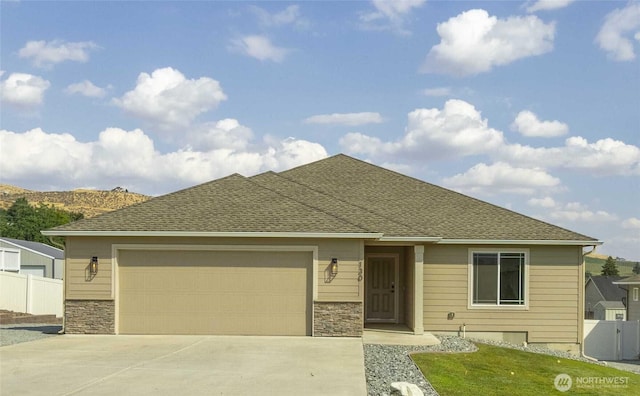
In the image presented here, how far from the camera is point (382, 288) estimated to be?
18.0 meters

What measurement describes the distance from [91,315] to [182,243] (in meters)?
2.69

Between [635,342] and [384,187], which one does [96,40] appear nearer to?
[384,187]

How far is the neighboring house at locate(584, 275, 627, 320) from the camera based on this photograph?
170 feet

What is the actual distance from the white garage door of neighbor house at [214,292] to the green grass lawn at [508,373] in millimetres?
3694

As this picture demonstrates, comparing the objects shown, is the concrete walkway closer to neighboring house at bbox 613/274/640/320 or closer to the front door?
the front door

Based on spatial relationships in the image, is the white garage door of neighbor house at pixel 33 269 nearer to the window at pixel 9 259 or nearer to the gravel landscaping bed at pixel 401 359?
the window at pixel 9 259

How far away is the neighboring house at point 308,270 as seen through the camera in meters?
15.0

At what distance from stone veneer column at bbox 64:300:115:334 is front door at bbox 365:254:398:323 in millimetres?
6757

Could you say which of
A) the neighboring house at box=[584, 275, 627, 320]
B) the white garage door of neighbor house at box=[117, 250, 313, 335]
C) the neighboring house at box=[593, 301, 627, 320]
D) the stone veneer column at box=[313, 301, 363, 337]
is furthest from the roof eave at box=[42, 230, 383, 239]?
the neighboring house at box=[584, 275, 627, 320]

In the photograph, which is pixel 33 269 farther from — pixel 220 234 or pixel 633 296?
pixel 633 296

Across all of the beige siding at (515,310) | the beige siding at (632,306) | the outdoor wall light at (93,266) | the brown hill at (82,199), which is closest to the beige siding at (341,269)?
the beige siding at (515,310)
